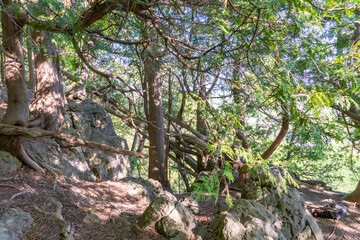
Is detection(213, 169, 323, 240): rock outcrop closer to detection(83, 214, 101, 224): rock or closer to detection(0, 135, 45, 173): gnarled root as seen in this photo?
detection(83, 214, 101, 224): rock

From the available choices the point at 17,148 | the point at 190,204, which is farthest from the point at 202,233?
the point at 17,148

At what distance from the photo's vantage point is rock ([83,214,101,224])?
11.2 ft

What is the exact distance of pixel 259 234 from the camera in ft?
11.0

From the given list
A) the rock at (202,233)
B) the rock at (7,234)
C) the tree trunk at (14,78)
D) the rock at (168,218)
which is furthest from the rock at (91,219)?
the tree trunk at (14,78)

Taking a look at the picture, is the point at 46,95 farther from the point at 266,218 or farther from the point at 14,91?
the point at 266,218

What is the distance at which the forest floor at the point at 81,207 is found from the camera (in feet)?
10.1

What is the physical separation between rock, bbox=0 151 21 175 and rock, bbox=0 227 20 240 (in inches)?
76.2

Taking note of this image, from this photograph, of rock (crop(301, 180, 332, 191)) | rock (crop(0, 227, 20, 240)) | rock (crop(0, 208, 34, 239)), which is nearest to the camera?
rock (crop(0, 227, 20, 240))

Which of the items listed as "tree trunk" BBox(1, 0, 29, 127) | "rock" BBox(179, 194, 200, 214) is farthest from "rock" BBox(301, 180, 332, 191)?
"tree trunk" BBox(1, 0, 29, 127)

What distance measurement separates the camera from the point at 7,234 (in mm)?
2510

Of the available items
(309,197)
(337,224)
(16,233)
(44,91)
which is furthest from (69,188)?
(309,197)

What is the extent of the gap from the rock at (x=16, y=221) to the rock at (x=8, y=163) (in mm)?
1508

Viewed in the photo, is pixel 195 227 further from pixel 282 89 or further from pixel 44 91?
pixel 44 91

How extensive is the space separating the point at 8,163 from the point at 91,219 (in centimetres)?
206
